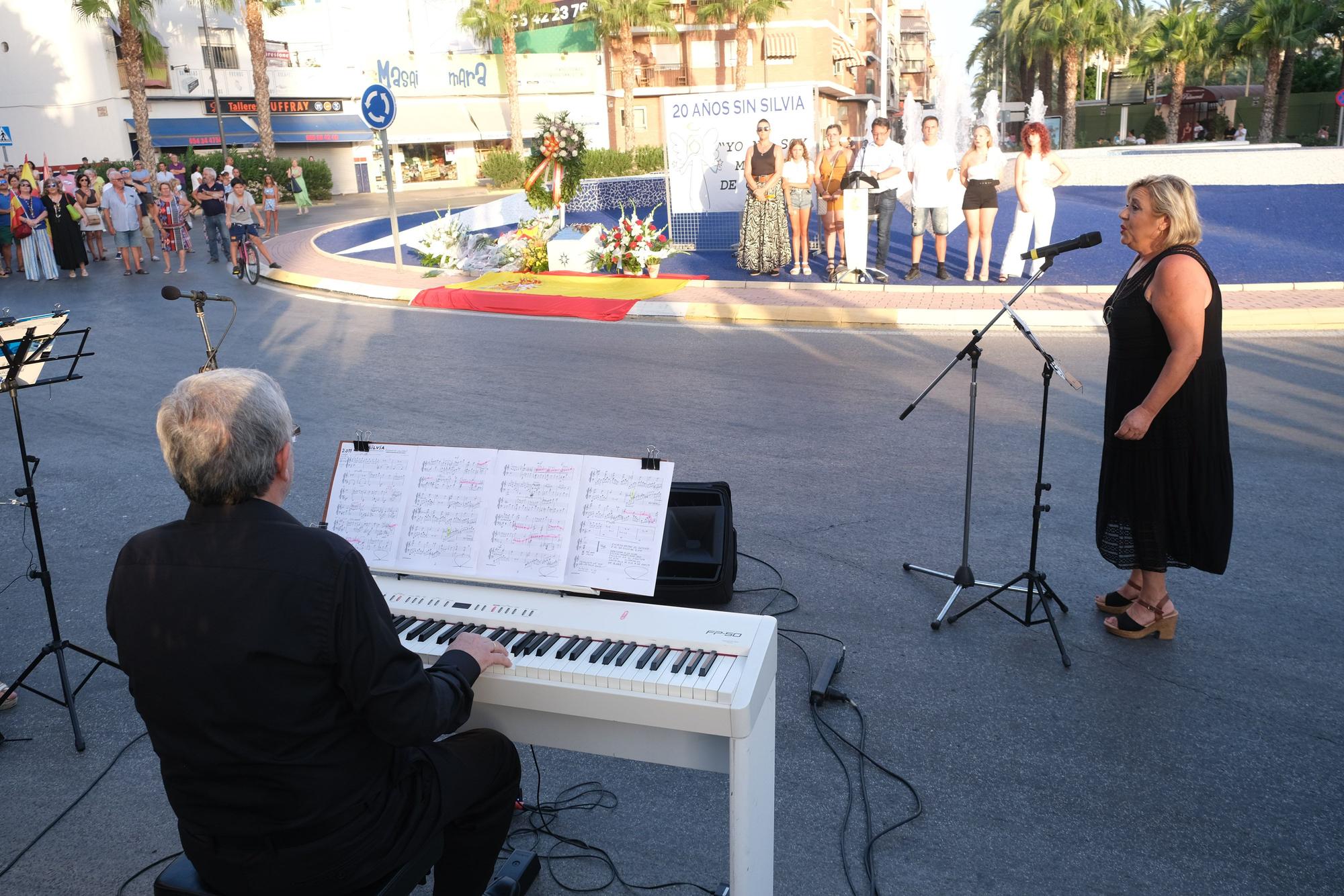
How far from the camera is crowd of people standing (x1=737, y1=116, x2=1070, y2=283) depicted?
13305 millimetres

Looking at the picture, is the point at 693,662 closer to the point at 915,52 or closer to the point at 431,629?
the point at 431,629

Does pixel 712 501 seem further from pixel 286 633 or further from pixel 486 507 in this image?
pixel 286 633

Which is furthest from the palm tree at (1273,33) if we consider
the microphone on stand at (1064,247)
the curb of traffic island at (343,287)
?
the microphone on stand at (1064,247)

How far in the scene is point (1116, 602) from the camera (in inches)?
196

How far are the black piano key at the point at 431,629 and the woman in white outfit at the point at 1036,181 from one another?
1165cm

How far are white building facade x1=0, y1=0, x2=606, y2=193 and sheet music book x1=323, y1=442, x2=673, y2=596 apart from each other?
1513 inches

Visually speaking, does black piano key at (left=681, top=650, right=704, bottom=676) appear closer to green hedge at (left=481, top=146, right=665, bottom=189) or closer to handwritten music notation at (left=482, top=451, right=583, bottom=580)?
handwritten music notation at (left=482, top=451, right=583, bottom=580)

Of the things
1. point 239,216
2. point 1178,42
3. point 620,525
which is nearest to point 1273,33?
point 1178,42

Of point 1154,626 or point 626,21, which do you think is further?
point 626,21

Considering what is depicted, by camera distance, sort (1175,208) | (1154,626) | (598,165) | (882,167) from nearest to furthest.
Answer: (1175,208)
(1154,626)
(882,167)
(598,165)

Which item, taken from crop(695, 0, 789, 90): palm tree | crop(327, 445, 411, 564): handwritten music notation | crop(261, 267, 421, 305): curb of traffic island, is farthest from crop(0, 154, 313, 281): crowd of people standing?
crop(695, 0, 789, 90): palm tree

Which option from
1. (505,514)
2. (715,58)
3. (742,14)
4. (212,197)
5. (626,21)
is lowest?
(505,514)

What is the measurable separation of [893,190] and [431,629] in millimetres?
12979

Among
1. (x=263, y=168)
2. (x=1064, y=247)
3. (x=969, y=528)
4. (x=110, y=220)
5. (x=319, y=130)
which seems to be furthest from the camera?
(x=319, y=130)
